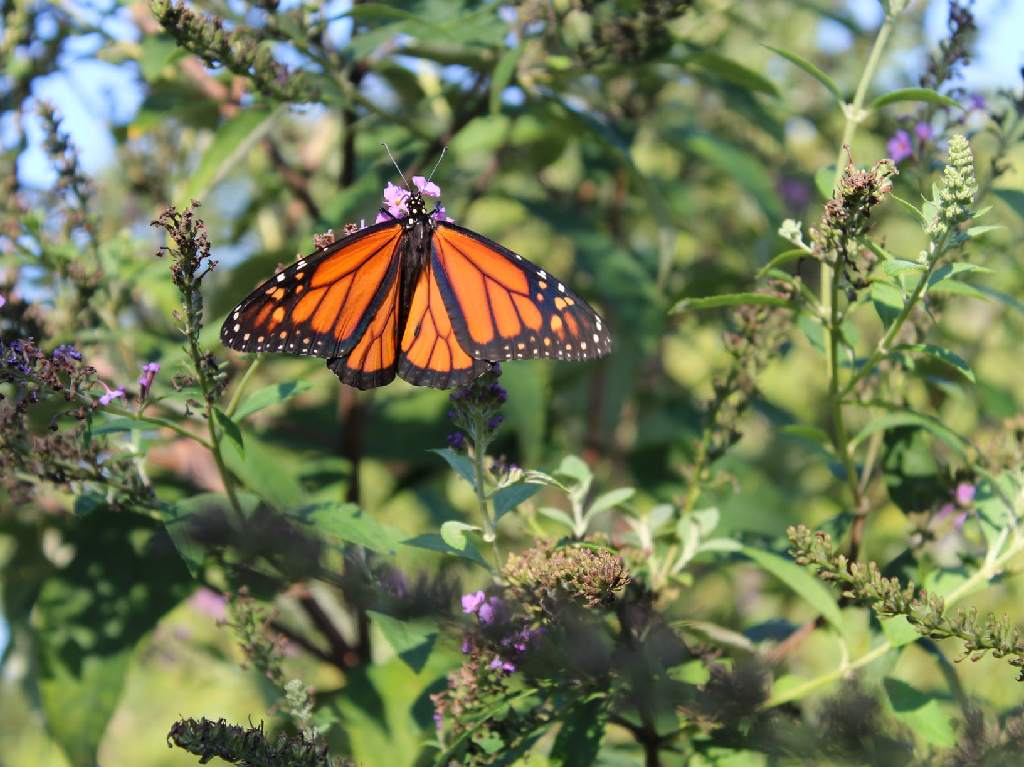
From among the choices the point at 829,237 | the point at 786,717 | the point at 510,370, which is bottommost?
the point at 786,717

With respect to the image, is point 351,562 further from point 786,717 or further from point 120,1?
point 120,1

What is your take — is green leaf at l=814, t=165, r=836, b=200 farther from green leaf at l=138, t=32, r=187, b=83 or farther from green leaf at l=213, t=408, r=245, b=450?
green leaf at l=138, t=32, r=187, b=83

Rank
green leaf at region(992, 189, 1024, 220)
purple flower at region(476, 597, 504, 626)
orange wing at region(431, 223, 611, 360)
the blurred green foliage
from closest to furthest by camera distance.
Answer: purple flower at region(476, 597, 504, 626) → the blurred green foliage → orange wing at region(431, 223, 611, 360) → green leaf at region(992, 189, 1024, 220)

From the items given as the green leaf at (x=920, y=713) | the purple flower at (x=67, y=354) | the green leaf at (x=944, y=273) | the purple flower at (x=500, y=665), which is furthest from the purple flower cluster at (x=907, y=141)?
the purple flower at (x=67, y=354)

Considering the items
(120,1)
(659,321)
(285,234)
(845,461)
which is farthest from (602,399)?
(120,1)

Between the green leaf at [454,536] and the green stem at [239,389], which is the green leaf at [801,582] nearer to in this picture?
the green leaf at [454,536]

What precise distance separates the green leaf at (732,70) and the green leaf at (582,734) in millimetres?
1408

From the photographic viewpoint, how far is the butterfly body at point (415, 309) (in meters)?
1.76

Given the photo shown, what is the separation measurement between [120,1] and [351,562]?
1.69m

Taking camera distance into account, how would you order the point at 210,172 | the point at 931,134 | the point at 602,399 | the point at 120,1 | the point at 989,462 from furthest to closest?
the point at 602,399 → the point at 120,1 → the point at 210,172 → the point at 931,134 → the point at 989,462

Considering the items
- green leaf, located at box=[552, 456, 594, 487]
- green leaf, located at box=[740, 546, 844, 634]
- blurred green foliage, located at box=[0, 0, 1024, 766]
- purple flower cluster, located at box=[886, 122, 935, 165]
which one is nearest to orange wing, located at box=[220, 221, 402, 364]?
blurred green foliage, located at box=[0, 0, 1024, 766]

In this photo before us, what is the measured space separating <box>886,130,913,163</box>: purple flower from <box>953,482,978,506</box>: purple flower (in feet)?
2.17

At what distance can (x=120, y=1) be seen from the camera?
2523 mm

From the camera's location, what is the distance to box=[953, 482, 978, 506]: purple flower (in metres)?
1.91
